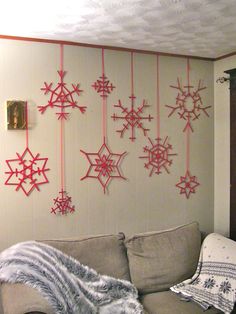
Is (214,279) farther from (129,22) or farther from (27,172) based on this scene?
(129,22)

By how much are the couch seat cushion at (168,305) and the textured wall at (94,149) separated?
2.54ft

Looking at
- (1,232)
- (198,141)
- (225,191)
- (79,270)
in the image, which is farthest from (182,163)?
(1,232)

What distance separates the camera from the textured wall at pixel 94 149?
255 cm

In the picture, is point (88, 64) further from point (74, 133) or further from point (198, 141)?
point (198, 141)

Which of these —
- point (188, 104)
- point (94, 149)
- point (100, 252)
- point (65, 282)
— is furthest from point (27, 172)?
point (188, 104)

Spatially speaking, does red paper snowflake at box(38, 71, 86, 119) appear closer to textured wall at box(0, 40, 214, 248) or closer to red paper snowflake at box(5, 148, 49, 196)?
textured wall at box(0, 40, 214, 248)

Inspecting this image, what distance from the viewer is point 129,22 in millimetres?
2240

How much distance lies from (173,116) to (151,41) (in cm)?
77

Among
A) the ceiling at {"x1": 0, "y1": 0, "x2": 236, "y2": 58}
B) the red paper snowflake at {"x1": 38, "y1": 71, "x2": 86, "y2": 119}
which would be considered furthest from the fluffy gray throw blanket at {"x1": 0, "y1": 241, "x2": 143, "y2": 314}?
the ceiling at {"x1": 0, "y1": 0, "x2": 236, "y2": 58}

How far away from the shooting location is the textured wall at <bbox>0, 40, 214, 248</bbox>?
8.38 feet

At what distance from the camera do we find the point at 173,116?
3145mm

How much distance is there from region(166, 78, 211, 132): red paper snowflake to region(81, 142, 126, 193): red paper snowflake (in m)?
0.72

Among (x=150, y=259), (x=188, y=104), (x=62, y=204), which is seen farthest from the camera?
(x=188, y=104)

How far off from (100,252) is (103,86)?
54.6 inches
